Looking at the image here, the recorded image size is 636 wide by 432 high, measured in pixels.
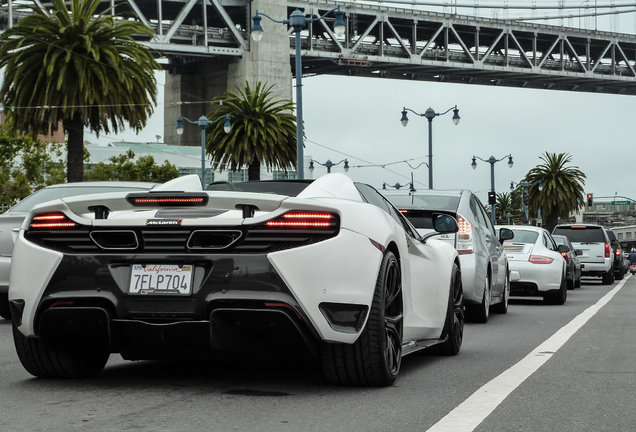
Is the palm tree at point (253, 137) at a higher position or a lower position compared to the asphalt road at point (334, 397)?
higher

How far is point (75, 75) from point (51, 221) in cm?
2425

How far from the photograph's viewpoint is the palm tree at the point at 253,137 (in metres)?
45.5

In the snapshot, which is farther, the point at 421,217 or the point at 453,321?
the point at 421,217

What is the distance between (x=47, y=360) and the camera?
6.22 m

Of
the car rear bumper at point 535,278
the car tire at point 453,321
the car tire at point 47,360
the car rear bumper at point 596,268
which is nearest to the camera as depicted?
the car tire at point 47,360

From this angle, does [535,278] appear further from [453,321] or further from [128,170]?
[128,170]

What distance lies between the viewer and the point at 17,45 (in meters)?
29.9

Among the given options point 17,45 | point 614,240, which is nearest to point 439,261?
point 17,45

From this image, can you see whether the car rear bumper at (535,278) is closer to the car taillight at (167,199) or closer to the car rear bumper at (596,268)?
the car taillight at (167,199)

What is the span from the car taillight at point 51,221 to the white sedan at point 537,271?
39.3ft

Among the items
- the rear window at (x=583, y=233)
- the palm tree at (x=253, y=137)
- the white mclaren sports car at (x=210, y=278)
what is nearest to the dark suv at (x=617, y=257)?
the rear window at (x=583, y=233)

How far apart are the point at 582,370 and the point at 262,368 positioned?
85.4 inches

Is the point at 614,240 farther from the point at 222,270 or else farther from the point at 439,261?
the point at 222,270

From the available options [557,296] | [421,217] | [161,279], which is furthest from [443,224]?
[557,296]
